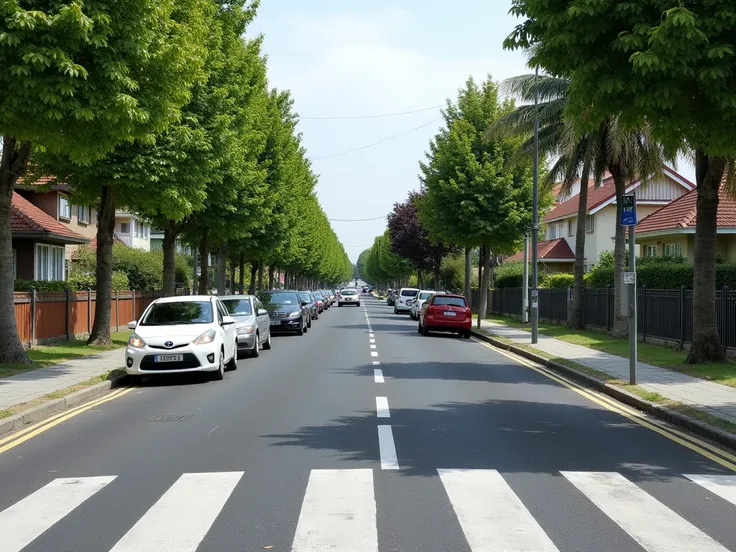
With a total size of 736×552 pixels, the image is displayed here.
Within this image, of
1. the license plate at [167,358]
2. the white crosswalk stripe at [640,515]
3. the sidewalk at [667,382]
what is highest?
the license plate at [167,358]

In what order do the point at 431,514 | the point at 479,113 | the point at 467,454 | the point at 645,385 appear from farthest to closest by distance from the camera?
the point at 479,113 → the point at 645,385 → the point at 467,454 → the point at 431,514

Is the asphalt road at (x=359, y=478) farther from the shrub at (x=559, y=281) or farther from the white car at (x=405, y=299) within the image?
the white car at (x=405, y=299)

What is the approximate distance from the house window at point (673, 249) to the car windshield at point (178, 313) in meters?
24.6

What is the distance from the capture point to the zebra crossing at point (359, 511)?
5.21 metres

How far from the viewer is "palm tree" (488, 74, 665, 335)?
24.8m

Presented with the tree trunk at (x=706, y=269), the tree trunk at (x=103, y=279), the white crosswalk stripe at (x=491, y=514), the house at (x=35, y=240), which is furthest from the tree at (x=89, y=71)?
the house at (x=35, y=240)

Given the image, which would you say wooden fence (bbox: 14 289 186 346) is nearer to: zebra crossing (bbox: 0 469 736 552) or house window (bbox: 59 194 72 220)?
house window (bbox: 59 194 72 220)

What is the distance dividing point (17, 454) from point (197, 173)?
11.6 m

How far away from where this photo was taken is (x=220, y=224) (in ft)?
91.0

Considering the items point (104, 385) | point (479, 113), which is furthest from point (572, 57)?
point (479, 113)

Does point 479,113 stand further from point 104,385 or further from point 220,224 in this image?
point 104,385

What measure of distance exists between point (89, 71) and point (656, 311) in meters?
16.5

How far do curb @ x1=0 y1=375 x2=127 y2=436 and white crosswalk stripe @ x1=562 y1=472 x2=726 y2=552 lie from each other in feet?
21.3

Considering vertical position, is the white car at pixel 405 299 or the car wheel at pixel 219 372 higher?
the white car at pixel 405 299
